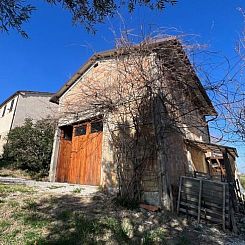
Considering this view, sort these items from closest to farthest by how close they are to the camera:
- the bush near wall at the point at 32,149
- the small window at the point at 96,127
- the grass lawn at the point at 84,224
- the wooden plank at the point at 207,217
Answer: the grass lawn at the point at 84,224 < the wooden plank at the point at 207,217 < the small window at the point at 96,127 < the bush near wall at the point at 32,149

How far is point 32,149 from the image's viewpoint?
14812 mm

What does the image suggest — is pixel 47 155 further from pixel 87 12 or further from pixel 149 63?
pixel 87 12

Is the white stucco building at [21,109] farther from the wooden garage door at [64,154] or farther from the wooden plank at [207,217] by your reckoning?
the wooden plank at [207,217]

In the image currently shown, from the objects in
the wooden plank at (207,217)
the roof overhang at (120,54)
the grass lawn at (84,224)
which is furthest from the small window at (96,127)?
the wooden plank at (207,217)

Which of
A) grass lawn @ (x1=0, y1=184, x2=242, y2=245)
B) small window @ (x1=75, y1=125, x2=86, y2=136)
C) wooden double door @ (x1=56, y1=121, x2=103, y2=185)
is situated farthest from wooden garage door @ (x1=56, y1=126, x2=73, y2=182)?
grass lawn @ (x1=0, y1=184, x2=242, y2=245)

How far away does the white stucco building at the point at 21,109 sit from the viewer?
2233 centimetres

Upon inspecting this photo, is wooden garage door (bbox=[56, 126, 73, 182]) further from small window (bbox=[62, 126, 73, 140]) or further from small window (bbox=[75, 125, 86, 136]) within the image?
small window (bbox=[75, 125, 86, 136])

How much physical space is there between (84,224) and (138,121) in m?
3.84

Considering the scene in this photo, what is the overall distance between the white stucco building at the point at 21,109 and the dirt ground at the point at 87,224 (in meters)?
16.6

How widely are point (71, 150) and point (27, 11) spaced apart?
771cm

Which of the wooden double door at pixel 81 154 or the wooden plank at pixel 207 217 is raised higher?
the wooden double door at pixel 81 154

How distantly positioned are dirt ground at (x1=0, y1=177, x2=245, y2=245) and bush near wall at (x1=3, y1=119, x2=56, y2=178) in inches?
287

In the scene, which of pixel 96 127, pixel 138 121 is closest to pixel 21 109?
pixel 96 127

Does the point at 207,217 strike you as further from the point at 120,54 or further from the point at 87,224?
the point at 120,54
